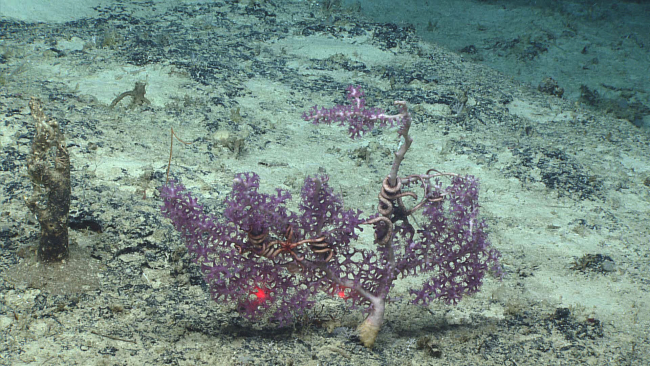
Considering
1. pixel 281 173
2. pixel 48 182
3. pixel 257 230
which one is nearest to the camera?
pixel 257 230

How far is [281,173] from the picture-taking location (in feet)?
16.4

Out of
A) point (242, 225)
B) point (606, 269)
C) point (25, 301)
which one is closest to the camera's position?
point (242, 225)

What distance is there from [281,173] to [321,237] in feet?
7.78

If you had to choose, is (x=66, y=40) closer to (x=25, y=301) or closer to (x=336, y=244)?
(x=25, y=301)

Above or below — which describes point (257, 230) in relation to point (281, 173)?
above

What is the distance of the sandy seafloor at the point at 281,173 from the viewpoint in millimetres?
2916

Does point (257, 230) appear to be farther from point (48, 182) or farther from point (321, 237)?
point (48, 182)

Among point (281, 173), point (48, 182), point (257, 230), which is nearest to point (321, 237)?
point (257, 230)

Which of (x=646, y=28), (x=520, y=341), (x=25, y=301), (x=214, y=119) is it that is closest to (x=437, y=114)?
(x=214, y=119)

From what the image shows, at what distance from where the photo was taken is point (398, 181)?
2.78 meters

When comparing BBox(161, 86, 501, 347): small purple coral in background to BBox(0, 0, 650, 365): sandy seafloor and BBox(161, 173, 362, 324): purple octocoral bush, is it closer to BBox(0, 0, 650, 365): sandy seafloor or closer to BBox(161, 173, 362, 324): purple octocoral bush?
BBox(161, 173, 362, 324): purple octocoral bush

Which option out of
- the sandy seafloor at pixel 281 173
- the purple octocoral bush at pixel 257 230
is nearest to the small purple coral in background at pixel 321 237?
the purple octocoral bush at pixel 257 230

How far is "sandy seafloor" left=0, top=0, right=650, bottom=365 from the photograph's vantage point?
2.92 metres

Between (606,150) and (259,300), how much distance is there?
516cm
